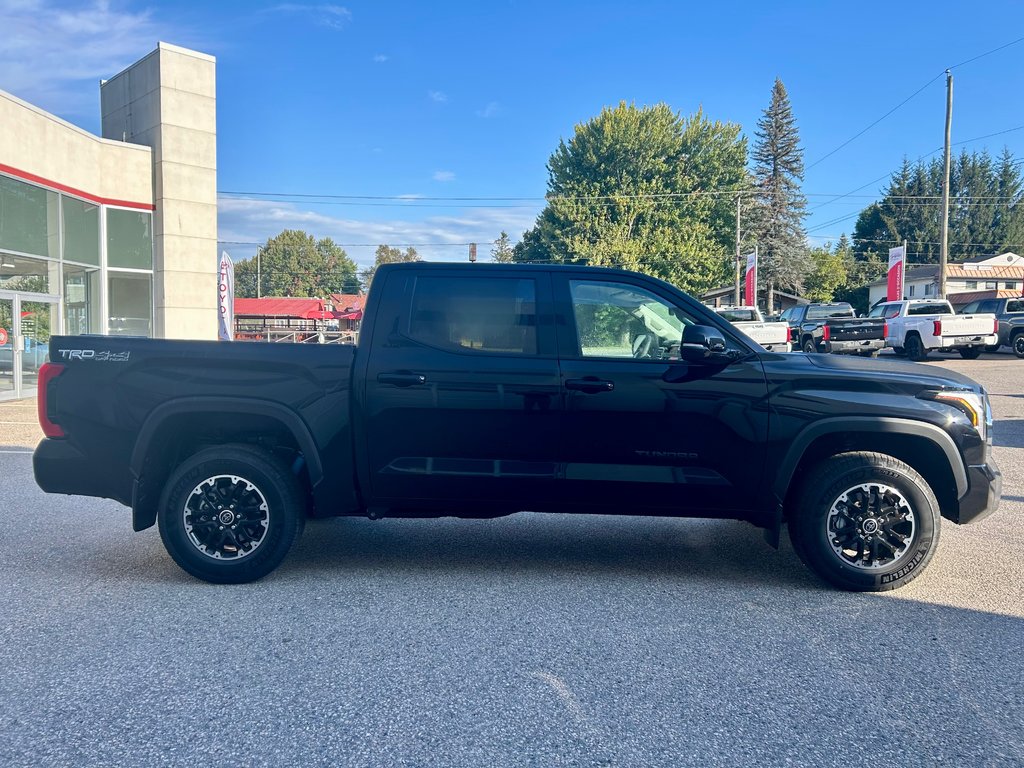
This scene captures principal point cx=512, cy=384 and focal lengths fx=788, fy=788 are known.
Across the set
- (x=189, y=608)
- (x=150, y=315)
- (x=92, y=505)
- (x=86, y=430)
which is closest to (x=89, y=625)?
(x=189, y=608)

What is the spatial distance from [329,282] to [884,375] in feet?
389

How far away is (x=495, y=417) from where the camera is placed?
4750mm

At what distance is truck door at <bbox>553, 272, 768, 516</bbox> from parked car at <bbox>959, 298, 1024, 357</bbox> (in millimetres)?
23309

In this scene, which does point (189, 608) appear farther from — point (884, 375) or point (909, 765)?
point (884, 375)

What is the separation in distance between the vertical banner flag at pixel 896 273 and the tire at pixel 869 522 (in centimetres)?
3081

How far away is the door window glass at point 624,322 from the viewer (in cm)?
486

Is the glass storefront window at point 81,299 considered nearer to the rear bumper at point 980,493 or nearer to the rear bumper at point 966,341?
the rear bumper at point 980,493

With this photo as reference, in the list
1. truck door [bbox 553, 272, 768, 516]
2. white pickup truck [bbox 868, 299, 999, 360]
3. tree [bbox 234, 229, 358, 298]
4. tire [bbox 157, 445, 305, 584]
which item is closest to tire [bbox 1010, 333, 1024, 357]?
white pickup truck [bbox 868, 299, 999, 360]

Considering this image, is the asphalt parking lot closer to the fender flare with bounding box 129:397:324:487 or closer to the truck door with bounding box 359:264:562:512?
the truck door with bounding box 359:264:562:512

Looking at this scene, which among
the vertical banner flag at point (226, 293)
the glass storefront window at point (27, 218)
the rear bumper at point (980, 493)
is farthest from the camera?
the glass storefront window at point (27, 218)

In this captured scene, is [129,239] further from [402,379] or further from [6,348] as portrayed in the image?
[402,379]

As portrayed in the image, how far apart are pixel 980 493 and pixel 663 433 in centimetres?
190

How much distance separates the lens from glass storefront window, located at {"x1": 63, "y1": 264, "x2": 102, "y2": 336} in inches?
690

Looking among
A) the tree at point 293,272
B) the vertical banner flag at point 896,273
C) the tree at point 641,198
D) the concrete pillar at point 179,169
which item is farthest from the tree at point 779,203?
the tree at point 293,272
